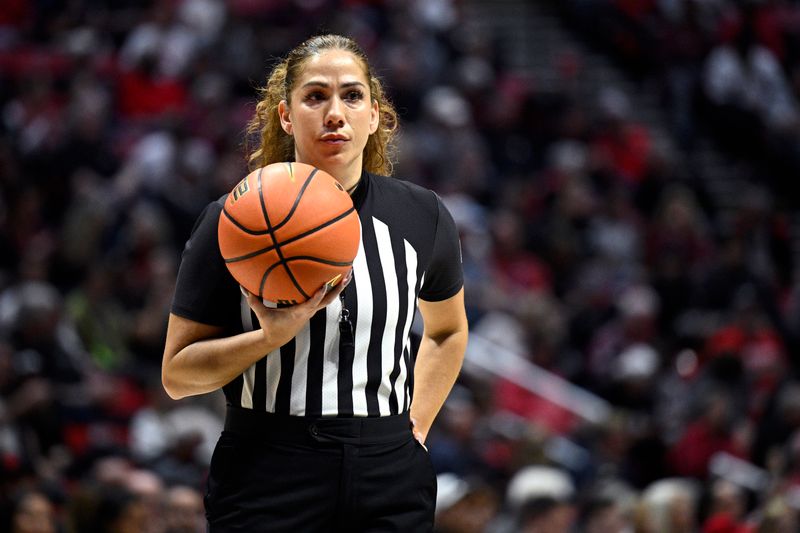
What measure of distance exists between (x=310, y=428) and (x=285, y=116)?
2.65 ft

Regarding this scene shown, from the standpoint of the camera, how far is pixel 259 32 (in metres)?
11.4

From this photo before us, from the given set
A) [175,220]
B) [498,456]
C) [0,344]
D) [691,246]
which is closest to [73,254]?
[175,220]

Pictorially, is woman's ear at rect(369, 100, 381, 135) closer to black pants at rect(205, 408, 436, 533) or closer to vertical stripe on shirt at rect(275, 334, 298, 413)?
vertical stripe on shirt at rect(275, 334, 298, 413)

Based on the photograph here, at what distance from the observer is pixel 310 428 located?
2.78 meters

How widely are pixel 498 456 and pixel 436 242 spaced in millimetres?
5152

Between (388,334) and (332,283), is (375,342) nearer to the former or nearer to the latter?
(388,334)

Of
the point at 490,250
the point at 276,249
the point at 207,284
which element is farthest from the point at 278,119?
the point at 490,250

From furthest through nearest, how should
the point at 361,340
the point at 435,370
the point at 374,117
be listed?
the point at 435,370
the point at 374,117
the point at 361,340

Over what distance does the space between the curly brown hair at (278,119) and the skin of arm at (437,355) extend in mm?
429

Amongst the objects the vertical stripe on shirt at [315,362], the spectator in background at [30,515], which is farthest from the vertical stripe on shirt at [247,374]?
the spectator in background at [30,515]

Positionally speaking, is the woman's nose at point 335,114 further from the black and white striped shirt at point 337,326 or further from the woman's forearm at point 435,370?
the woman's forearm at point 435,370

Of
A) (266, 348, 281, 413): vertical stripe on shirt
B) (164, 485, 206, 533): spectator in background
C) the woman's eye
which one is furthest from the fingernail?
(164, 485, 206, 533): spectator in background

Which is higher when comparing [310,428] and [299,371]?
[299,371]

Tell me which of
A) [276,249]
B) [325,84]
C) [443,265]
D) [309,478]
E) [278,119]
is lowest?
[309,478]
